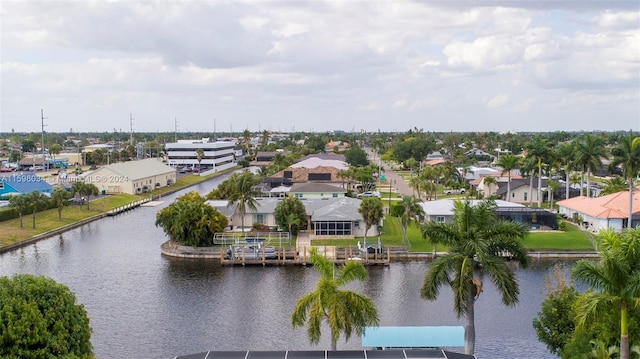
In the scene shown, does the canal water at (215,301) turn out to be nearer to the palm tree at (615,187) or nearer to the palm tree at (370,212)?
the palm tree at (370,212)

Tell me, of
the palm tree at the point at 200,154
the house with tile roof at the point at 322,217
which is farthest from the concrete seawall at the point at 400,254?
the palm tree at the point at 200,154

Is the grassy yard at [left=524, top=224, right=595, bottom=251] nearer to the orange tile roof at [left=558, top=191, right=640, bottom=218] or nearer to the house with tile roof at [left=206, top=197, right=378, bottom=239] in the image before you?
the orange tile roof at [left=558, top=191, right=640, bottom=218]

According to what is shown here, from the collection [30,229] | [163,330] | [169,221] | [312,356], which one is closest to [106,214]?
[30,229]

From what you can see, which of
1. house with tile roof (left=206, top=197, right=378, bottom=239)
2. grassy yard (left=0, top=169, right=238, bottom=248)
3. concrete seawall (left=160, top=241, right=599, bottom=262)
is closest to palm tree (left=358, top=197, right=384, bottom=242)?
house with tile roof (left=206, top=197, right=378, bottom=239)

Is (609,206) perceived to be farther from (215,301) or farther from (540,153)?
(215,301)

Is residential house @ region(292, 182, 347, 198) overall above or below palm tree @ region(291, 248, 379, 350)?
below

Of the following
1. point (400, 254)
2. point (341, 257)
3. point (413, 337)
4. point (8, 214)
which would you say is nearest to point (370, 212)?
point (400, 254)
